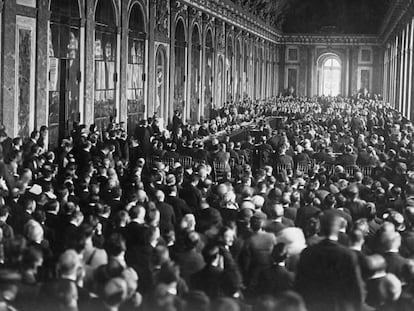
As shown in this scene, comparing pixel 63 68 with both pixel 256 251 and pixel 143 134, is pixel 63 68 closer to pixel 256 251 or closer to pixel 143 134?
pixel 143 134

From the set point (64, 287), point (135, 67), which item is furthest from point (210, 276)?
point (135, 67)

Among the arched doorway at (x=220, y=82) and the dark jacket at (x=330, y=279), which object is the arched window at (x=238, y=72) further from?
the dark jacket at (x=330, y=279)

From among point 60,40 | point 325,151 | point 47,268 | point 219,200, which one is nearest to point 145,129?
point 60,40

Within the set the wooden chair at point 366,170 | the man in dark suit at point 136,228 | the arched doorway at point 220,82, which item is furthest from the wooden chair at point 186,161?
the arched doorway at point 220,82

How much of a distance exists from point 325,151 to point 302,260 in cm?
1228

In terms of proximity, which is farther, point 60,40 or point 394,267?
point 60,40

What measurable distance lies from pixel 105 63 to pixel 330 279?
1788cm

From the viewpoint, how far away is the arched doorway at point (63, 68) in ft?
66.9

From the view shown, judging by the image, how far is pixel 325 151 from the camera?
19.7 meters

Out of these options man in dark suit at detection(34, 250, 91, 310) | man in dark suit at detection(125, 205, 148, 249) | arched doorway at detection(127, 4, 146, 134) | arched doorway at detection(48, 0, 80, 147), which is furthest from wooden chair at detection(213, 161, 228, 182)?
man in dark suit at detection(34, 250, 91, 310)

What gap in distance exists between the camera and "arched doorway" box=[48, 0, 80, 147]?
20391mm

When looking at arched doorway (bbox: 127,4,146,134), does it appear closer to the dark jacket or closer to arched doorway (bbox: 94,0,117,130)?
arched doorway (bbox: 94,0,117,130)

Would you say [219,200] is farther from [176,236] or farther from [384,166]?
[384,166]

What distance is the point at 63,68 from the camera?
21203 mm
